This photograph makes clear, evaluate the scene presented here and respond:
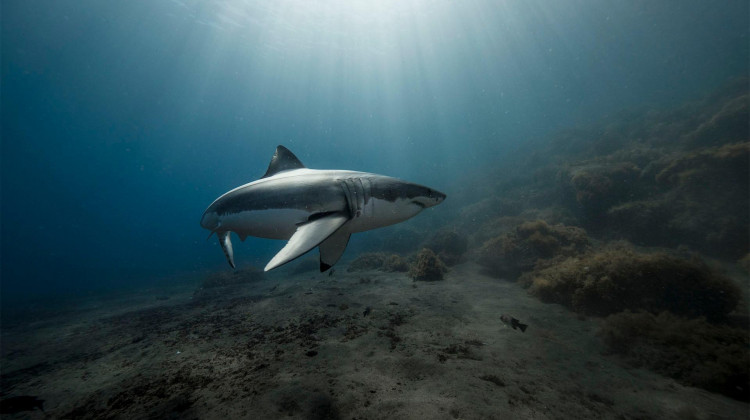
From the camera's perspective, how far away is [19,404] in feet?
10.9

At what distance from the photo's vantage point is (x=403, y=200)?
3.30 metres

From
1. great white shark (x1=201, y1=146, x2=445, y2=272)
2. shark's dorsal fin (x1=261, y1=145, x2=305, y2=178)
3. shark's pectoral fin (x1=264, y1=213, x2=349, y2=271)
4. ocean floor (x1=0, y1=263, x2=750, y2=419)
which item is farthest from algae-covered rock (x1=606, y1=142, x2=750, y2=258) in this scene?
shark's dorsal fin (x1=261, y1=145, x2=305, y2=178)

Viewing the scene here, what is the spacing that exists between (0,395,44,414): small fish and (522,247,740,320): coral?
9.62 meters

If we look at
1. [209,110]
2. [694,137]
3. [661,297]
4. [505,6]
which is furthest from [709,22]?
[209,110]

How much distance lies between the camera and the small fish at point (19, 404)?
325 cm

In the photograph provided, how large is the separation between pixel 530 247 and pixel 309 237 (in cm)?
890

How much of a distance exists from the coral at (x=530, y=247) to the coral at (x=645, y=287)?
2.30m

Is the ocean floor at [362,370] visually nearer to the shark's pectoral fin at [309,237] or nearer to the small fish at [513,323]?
the small fish at [513,323]

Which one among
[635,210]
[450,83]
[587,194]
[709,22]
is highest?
[450,83]

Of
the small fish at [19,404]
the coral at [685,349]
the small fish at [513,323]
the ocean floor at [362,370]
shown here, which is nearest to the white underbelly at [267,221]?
the ocean floor at [362,370]

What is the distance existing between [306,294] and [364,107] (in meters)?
105

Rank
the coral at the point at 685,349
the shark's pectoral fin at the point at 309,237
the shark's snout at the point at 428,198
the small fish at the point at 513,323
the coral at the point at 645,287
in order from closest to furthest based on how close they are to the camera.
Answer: the shark's pectoral fin at the point at 309,237
the coral at the point at 685,349
the shark's snout at the point at 428,198
the small fish at the point at 513,323
the coral at the point at 645,287

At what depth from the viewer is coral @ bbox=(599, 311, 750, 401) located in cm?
319

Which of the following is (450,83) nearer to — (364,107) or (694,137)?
(364,107)
